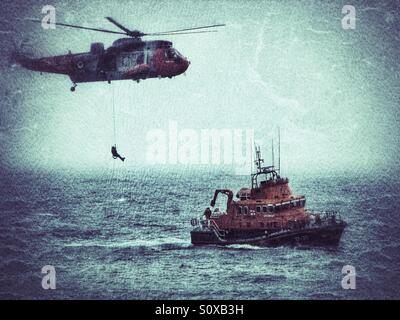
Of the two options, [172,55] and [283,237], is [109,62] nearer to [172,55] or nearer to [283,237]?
[172,55]

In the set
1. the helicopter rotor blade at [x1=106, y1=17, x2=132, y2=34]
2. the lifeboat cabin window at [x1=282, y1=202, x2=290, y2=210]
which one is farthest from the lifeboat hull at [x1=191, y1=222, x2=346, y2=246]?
the helicopter rotor blade at [x1=106, y1=17, x2=132, y2=34]

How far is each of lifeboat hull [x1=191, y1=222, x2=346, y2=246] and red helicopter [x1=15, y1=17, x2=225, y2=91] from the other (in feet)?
27.3

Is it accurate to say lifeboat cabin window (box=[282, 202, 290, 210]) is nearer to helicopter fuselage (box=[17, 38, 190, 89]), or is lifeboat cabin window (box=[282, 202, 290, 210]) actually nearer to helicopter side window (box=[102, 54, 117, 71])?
helicopter fuselage (box=[17, 38, 190, 89])

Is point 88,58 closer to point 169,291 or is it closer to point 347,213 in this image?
point 169,291

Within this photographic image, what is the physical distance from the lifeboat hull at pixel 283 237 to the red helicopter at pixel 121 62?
8.33m

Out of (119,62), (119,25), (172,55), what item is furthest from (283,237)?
(119,25)

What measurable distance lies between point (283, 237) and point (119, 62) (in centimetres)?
1124

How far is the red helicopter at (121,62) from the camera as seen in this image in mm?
25469

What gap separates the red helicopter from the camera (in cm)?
2547

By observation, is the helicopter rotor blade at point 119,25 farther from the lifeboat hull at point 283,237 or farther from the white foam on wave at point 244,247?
the white foam on wave at point 244,247

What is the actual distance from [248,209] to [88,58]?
10.2 metres

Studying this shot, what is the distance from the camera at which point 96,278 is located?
79.6 ft

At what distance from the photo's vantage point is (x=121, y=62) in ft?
86.2

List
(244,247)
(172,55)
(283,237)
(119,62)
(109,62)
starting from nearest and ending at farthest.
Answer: (172,55) → (119,62) → (109,62) → (244,247) → (283,237)
